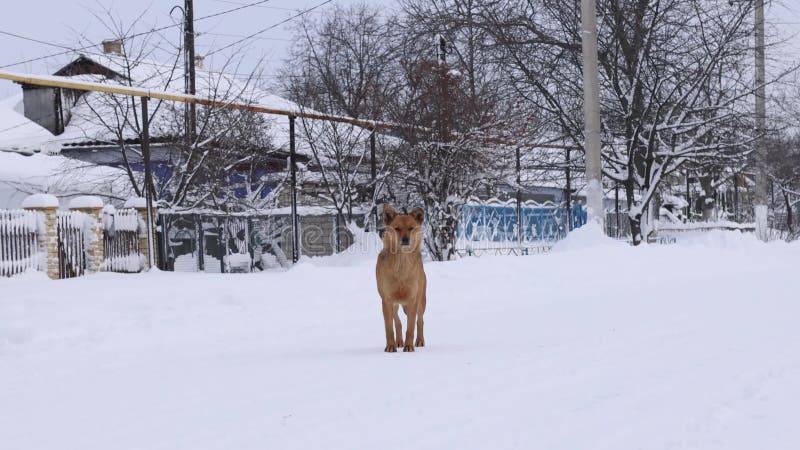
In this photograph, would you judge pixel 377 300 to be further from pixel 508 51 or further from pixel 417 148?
pixel 508 51

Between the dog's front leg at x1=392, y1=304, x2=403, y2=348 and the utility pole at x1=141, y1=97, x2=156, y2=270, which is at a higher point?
the utility pole at x1=141, y1=97, x2=156, y2=270

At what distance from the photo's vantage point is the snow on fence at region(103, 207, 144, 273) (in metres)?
Result: 16.5

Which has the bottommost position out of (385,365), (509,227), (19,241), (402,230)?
(385,365)

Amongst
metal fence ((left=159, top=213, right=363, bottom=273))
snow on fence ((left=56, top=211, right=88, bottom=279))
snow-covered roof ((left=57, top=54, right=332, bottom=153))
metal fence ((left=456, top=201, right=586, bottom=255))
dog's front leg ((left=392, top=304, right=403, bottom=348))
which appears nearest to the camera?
dog's front leg ((left=392, top=304, right=403, bottom=348))

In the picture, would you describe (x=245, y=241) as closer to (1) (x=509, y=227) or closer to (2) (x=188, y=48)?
(1) (x=509, y=227)

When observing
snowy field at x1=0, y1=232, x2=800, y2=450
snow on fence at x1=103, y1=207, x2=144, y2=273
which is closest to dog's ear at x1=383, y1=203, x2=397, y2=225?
snowy field at x1=0, y1=232, x2=800, y2=450

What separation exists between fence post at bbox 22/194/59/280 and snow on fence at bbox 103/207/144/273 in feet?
4.06

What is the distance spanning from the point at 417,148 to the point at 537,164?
230 inches

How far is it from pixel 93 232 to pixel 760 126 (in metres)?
18.0

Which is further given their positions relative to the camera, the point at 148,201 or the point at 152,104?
the point at 152,104

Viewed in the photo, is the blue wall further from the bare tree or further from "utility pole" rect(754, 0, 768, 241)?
"utility pole" rect(754, 0, 768, 241)

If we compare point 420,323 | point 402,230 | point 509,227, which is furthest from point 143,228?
point 402,230

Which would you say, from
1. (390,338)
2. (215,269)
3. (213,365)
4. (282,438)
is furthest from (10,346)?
(215,269)

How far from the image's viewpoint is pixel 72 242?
618 inches
